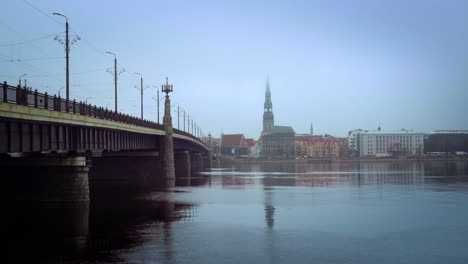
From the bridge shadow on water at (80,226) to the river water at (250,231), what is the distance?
0.22ft

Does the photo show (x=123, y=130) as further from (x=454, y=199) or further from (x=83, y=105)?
(x=454, y=199)

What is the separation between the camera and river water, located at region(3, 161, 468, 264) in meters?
27.0

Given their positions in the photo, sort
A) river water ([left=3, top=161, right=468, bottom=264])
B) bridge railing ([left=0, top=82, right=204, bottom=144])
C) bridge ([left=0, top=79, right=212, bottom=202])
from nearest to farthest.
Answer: river water ([left=3, top=161, right=468, bottom=264]) < bridge railing ([left=0, top=82, right=204, bottom=144]) < bridge ([left=0, top=79, right=212, bottom=202])

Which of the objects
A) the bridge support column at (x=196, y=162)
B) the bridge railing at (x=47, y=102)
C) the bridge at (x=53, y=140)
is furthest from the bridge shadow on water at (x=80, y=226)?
the bridge support column at (x=196, y=162)

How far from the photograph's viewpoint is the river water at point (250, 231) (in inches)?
1061

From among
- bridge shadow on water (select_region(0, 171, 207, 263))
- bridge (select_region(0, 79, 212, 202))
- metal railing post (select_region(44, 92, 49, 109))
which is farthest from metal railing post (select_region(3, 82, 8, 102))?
bridge shadow on water (select_region(0, 171, 207, 263))

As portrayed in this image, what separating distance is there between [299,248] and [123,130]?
36.6m

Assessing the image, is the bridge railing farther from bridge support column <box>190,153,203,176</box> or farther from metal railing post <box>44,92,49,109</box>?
bridge support column <box>190,153,203,176</box>

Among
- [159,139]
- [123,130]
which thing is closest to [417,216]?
[123,130]

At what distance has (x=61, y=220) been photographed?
39.2 m

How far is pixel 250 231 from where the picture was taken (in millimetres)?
34344

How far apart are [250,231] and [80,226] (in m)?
11.4

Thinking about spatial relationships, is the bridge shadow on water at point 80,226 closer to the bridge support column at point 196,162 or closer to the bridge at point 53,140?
the bridge at point 53,140

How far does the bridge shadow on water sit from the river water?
0.07m
